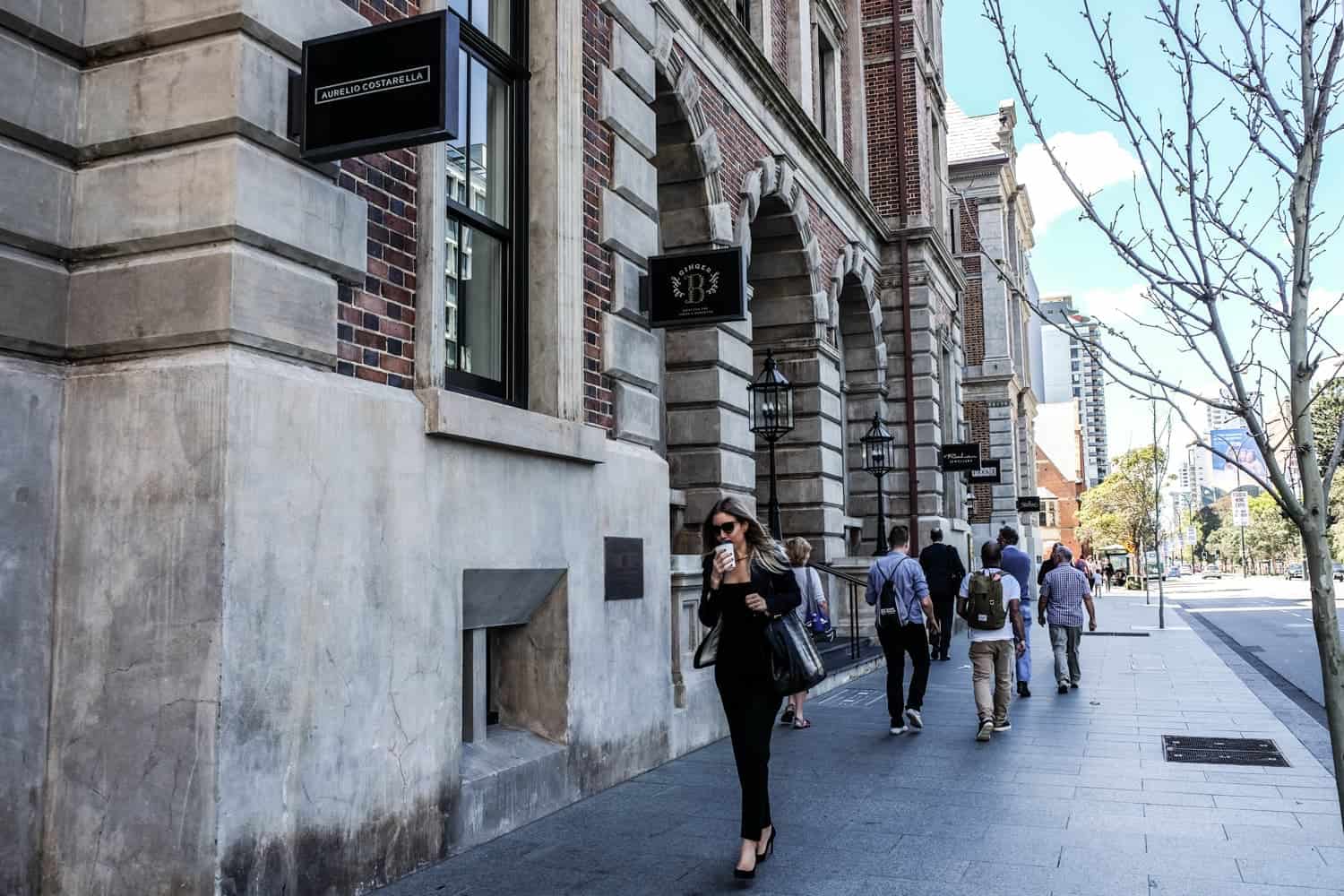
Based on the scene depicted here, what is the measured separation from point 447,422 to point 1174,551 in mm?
192690

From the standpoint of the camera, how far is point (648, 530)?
850cm

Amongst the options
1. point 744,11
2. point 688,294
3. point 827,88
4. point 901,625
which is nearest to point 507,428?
point 688,294

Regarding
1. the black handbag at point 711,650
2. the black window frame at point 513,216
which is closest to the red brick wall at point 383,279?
the black window frame at point 513,216

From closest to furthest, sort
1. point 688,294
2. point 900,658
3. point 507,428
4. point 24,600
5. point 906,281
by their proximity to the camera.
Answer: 1. point 24,600
2. point 507,428
3. point 688,294
4. point 900,658
5. point 906,281

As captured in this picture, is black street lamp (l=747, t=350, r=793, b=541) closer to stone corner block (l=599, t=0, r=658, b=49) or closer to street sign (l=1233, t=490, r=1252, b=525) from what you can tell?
stone corner block (l=599, t=0, r=658, b=49)

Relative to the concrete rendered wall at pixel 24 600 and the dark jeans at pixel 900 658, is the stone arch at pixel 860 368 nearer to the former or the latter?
the dark jeans at pixel 900 658

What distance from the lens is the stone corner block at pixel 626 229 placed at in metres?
8.48

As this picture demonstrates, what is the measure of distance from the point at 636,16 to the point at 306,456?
5.79m

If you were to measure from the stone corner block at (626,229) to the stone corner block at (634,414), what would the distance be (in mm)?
1074

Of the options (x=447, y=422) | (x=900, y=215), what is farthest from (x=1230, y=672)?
(x=447, y=422)

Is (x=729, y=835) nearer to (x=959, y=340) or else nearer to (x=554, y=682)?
(x=554, y=682)

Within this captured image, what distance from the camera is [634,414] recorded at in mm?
8680

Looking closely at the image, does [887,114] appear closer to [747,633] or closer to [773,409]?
[773,409]

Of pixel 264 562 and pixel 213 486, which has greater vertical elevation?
pixel 213 486
